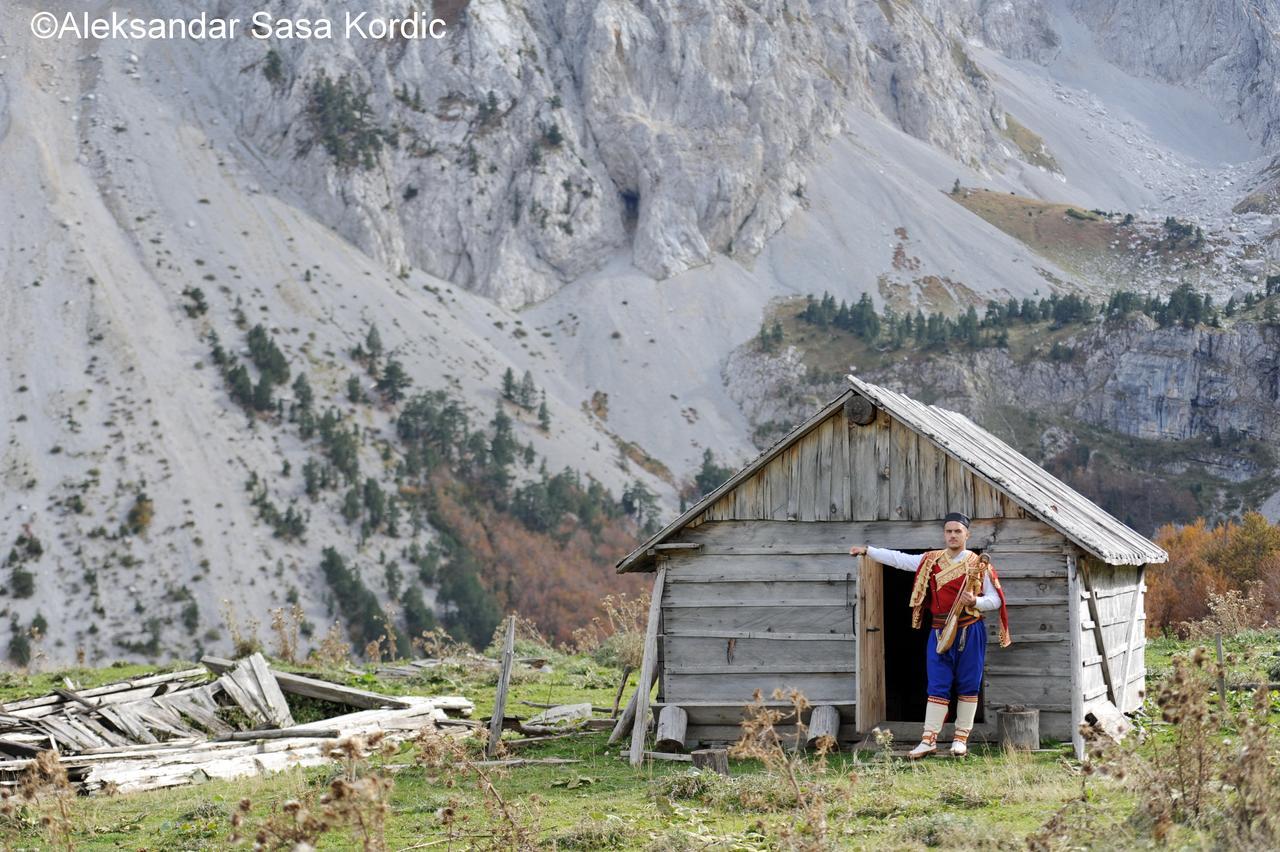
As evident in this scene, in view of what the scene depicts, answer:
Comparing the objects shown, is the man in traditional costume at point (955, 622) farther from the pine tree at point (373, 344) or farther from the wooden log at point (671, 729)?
the pine tree at point (373, 344)

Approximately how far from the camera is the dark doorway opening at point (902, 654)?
17266mm

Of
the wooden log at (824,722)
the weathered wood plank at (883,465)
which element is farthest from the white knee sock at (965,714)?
the weathered wood plank at (883,465)

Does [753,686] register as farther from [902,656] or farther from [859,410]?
[902,656]

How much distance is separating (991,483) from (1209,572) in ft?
90.7

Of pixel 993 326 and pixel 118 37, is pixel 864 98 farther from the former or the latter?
pixel 118 37

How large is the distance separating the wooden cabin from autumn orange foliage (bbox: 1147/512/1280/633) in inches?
667

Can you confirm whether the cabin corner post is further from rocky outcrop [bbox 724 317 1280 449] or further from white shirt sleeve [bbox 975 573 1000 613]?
rocky outcrop [bbox 724 317 1280 449]

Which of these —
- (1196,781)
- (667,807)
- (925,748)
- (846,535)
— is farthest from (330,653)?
(1196,781)

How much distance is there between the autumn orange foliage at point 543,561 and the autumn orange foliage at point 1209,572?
35.3 meters

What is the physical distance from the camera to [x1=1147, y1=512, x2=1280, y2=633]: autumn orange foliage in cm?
3338

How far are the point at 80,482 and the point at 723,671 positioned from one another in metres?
62.0

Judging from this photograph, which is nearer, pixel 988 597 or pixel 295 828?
pixel 295 828

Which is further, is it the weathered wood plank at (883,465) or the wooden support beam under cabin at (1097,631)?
the weathered wood plank at (883,465)

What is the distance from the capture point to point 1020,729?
12906mm
